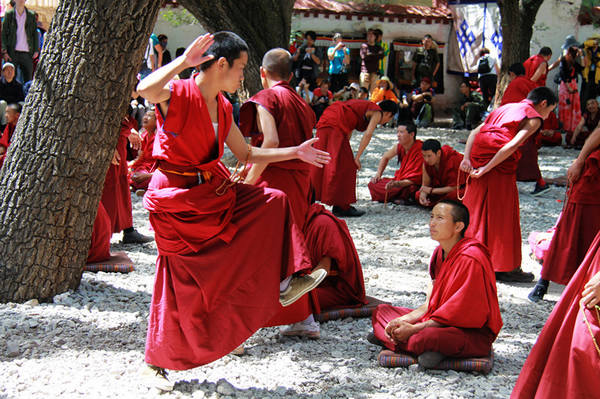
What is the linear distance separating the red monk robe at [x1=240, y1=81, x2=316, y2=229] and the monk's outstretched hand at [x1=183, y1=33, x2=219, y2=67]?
1.35 m

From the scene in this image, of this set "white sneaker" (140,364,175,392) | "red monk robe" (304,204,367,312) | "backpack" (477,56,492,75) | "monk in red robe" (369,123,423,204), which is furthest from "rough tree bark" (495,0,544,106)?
"white sneaker" (140,364,175,392)

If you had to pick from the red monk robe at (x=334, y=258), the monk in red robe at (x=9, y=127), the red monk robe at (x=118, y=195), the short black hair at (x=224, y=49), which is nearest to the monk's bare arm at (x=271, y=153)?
the short black hair at (x=224, y=49)

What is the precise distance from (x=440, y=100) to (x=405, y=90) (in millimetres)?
994

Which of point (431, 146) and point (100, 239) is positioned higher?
point (431, 146)

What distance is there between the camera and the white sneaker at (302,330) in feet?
12.5

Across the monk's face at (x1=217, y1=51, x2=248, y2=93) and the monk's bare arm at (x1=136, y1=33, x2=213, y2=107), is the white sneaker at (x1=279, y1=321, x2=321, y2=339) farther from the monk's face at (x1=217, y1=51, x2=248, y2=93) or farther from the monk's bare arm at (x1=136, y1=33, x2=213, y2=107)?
the monk's bare arm at (x1=136, y1=33, x2=213, y2=107)

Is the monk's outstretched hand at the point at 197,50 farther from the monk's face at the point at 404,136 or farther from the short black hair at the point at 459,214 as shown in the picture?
the monk's face at the point at 404,136

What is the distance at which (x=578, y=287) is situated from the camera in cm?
258

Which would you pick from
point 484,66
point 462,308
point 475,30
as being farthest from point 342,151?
point 475,30

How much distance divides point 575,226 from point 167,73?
10.2ft

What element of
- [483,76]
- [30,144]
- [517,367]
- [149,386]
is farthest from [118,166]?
[483,76]

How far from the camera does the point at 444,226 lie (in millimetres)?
3482

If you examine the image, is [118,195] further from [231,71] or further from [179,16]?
[179,16]

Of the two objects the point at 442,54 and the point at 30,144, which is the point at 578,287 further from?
the point at 442,54
